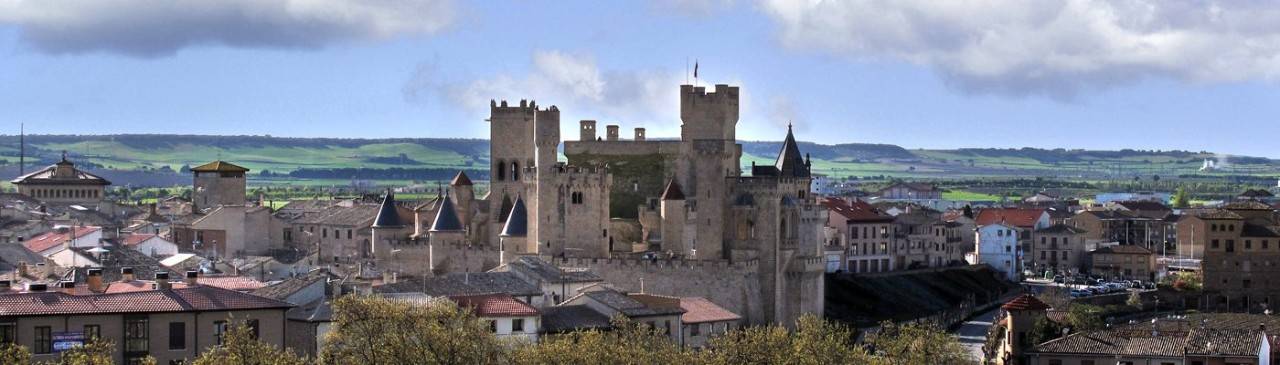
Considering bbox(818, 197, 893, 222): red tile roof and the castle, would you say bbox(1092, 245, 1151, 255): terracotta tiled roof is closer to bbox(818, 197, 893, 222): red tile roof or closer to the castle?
bbox(818, 197, 893, 222): red tile roof

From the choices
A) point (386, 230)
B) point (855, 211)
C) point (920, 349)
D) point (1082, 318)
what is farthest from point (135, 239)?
point (855, 211)

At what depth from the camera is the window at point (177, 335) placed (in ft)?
192

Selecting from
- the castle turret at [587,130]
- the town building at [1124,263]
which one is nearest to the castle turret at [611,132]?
the castle turret at [587,130]

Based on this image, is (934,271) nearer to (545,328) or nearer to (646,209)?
(646,209)

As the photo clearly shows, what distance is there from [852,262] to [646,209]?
3579 cm

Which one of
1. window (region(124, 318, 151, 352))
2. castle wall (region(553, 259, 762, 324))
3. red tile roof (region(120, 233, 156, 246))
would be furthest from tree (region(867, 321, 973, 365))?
red tile roof (region(120, 233, 156, 246))

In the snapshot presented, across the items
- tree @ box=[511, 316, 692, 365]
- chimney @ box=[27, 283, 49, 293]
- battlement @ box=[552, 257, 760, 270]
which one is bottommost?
tree @ box=[511, 316, 692, 365]

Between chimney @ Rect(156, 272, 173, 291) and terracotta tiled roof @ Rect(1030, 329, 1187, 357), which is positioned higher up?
chimney @ Rect(156, 272, 173, 291)

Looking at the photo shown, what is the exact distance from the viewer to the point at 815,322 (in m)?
69.7

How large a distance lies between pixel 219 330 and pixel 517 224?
3430 cm

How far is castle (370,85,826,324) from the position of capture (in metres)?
89.9

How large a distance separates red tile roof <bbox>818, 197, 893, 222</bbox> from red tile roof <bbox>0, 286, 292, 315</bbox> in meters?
72.6

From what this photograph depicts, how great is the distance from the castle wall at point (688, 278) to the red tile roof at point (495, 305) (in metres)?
18.2

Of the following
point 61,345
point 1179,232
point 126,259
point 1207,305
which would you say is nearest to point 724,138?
point 126,259
